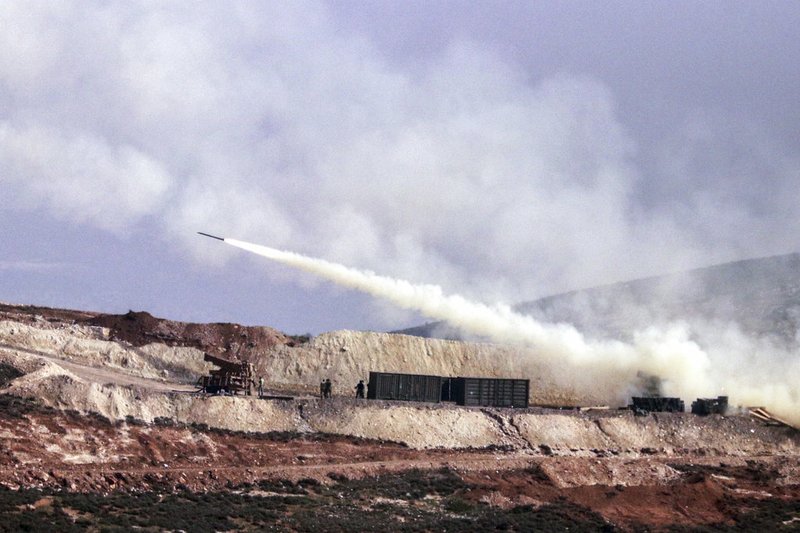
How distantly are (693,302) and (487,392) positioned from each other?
→ 8290 cm

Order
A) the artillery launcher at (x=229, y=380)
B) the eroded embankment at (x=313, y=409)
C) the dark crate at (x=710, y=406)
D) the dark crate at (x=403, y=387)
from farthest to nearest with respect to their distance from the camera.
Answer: the dark crate at (x=710, y=406) < the dark crate at (x=403, y=387) < the artillery launcher at (x=229, y=380) < the eroded embankment at (x=313, y=409)

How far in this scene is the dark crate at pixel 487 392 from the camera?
63406 mm

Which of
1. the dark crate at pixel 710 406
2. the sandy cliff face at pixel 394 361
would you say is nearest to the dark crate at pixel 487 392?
the dark crate at pixel 710 406

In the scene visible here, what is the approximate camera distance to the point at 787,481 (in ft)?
181

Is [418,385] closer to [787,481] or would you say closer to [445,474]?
[445,474]

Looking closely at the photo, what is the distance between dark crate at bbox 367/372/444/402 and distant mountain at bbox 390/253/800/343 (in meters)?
52.2

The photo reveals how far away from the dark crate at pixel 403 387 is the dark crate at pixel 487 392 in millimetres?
1157

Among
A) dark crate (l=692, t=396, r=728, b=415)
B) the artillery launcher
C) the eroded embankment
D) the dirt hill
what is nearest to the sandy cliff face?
the eroded embankment

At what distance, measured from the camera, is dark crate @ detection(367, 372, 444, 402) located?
201 ft

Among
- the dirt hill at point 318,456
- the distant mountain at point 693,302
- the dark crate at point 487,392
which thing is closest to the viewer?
the dirt hill at point 318,456

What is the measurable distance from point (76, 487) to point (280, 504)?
7759 millimetres

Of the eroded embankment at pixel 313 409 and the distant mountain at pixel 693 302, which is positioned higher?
the distant mountain at pixel 693 302

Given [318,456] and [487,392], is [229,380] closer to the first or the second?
[318,456]

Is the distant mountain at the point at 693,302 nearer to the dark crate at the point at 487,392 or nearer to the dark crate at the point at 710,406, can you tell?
the dark crate at the point at 710,406
